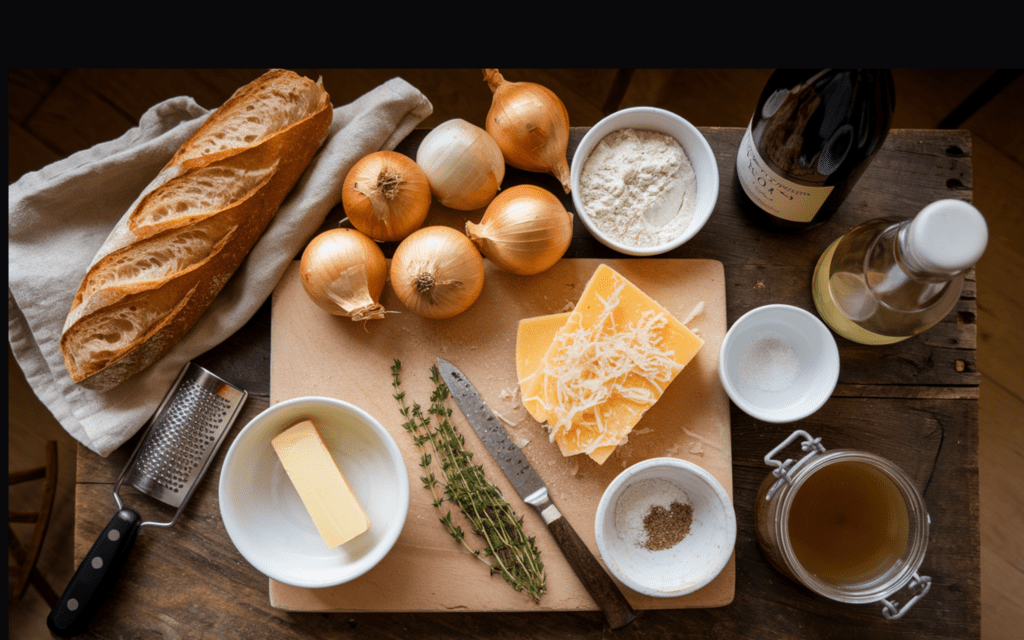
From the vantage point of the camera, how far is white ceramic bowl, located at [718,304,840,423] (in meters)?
1.24

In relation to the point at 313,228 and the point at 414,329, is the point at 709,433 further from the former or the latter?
the point at 313,228

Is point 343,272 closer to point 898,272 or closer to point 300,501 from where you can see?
point 300,501

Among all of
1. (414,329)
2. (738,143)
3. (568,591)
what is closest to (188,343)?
(414,329)

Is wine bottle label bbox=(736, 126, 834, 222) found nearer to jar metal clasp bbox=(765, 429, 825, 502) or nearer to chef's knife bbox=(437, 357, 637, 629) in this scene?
jar metal clasp bbox=(765, 429, 825, 502)

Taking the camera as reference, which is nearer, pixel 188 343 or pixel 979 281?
pixel 188 343

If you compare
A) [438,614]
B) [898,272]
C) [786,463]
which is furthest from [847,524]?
[438,614]

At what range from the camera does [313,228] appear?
132cm

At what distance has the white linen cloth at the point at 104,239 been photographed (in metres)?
1.27

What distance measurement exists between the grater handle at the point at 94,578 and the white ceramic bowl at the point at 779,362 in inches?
48.3

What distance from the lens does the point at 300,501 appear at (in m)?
1.26

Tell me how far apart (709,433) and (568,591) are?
0.43m

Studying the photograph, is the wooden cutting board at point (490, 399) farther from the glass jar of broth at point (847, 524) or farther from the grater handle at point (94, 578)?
the grater handle at point (94, 578)

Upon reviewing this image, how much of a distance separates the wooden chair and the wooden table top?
426 mm

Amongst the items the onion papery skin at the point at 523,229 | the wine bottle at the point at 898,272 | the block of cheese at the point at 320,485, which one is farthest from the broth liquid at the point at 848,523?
the block of cheese at the point at 320,485
